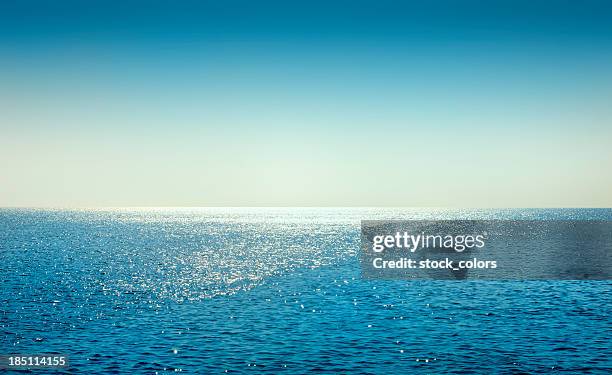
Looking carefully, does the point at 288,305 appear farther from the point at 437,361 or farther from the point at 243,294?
the point at 437,361

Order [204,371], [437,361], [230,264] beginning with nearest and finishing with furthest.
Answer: [204,371] → [437,361] → [230,264]

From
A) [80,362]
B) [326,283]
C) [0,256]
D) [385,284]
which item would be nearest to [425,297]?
[385,284]

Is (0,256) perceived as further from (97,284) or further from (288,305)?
(288,305)

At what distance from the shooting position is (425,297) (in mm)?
71250

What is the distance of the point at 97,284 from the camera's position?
81750 mm

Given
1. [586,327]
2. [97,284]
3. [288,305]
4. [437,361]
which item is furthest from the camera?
[97,284]

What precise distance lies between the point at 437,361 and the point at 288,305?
26.1 meters

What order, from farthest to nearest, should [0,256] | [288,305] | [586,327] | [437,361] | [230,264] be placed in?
[0,256]
[230,264]
[288,305]
[586,327]
[437,361]

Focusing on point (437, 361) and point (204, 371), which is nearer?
point (204, 371)

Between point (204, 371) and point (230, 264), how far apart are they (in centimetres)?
7087

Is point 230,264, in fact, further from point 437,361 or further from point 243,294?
point 437,361

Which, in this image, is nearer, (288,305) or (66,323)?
(66,323)

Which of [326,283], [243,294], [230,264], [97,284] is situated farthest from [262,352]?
[230,264]

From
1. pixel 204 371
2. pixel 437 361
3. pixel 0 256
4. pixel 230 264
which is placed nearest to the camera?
pixel 204 371
